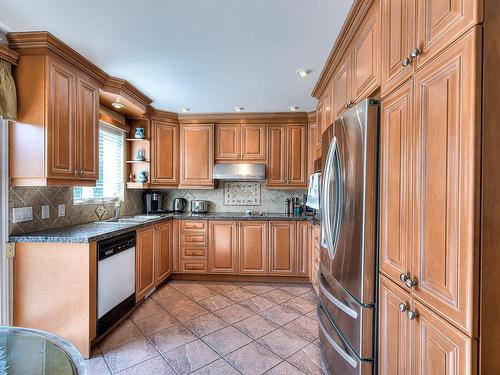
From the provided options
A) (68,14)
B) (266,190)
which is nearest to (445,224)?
(68,14)

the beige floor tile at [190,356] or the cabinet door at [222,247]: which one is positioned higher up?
the cabinet door at [222,247]

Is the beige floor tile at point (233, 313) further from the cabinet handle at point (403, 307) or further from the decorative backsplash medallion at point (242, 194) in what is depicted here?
the cabinet handle at point (403, 307)

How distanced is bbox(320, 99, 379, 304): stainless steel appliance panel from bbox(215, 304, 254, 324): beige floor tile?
1393 millimetres

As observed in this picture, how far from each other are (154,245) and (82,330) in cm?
128

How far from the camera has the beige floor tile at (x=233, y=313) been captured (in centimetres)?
265

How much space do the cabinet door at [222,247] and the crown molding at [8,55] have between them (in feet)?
8.67

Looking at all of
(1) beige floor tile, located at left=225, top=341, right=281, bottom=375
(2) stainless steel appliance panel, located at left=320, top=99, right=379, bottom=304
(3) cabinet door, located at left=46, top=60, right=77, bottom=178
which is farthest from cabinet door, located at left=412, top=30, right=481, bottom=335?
(3) cabinet door, located at left=46, top=60, right=77, bottom=178

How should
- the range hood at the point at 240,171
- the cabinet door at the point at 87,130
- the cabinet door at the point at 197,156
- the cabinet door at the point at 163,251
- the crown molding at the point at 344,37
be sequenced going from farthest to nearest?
the cabinet door at the point at 197,156 < the range hood at the point at 240,171 < the cabinet door at the point at 163,251 < the cabinet door at the point at 87,130 < the crown molding at the point at 344,37

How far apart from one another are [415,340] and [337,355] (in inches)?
29.7

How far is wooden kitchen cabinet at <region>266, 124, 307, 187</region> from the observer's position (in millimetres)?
3932

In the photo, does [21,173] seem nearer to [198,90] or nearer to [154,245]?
[154,245]

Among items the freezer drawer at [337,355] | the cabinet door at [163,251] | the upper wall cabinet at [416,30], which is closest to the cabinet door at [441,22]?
the upper wall cabinet at [416,30]

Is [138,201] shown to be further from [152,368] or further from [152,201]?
[152,368]

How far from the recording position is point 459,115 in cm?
78
